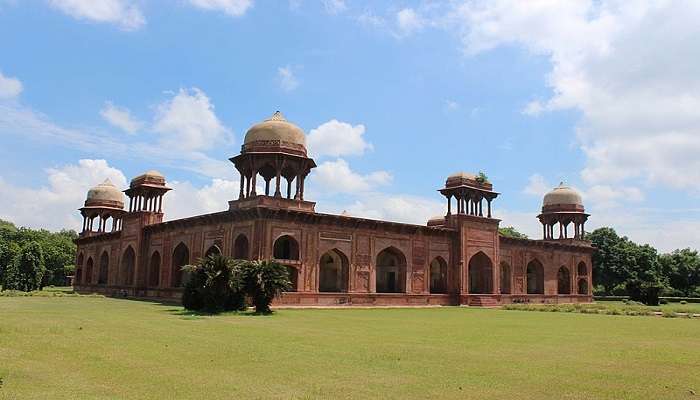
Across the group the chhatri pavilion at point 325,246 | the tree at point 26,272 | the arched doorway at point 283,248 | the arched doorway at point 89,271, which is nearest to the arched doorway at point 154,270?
Result: the chhatri pavilion at point 325,246

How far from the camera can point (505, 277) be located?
46.0 m

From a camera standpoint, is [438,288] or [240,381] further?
[438,288]

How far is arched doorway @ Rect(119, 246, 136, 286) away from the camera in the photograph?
43.9 metres

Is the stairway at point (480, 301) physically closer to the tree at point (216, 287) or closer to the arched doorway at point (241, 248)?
the arched doorway at point (241, 248)

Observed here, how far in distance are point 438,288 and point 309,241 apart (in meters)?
14.3

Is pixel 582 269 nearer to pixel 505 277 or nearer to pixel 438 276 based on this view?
pixel 505 277

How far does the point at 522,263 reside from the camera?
45.6m

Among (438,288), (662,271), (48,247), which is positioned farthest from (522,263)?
(48,247)

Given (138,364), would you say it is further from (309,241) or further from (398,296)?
(398,296)

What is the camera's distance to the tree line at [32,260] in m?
50.3

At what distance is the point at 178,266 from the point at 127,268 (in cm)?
740

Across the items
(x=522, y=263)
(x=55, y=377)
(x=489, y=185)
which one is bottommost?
(x=55, y=377)

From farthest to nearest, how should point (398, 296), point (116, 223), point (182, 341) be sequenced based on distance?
point (116, 223), point (398, 296), point (182, 341)

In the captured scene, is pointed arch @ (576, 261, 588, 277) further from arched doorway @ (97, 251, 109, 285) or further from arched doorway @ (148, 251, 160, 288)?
arched doorway @ (97, 251, 109, 285)
